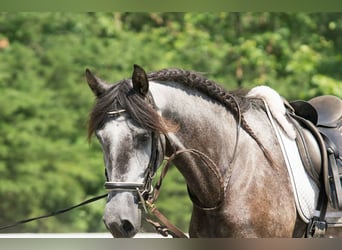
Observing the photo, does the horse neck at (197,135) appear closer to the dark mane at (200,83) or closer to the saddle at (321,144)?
the dark mane at (200,83)

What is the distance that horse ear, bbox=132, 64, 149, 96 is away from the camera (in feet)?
8.37

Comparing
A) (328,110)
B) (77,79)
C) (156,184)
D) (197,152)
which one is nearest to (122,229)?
(156,184)

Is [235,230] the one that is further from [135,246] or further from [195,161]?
[135,246]

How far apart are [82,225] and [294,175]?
6711 mm

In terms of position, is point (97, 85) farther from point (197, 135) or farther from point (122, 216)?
point (122, 216)

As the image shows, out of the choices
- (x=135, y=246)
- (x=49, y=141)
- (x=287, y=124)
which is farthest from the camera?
(x=49, y=141)

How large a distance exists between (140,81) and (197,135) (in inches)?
14.4

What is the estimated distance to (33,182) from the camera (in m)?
9.20

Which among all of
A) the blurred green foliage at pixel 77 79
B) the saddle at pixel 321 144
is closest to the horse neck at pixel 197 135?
the saddle at pixel 321 144

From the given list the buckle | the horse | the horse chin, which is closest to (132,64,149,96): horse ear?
the horse

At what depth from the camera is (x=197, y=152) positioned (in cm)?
276

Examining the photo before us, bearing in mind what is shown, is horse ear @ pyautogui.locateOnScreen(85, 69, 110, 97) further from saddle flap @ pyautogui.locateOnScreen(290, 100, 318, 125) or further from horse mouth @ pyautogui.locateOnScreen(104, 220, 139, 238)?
saddle flap @ pyautogui.locateOnScreen(290, 100, 318, 125)

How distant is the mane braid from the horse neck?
3 centimetres
